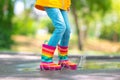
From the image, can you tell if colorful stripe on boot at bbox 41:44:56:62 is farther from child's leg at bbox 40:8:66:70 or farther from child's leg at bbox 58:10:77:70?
child's leg at bbox 58:10:77:70

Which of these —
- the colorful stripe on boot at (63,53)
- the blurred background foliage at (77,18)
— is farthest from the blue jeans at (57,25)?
the blurred background foliage at (77,18)

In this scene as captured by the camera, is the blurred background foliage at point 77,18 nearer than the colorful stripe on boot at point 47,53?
No

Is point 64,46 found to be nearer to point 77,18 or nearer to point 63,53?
point 63,53

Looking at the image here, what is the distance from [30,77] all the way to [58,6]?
1451 mm

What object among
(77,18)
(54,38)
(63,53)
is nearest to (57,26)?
(54,38)

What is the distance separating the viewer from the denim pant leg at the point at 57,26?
18.4 ft

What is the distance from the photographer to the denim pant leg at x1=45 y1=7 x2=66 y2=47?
5598mm

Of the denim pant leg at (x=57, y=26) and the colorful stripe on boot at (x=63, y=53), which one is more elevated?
the denim pant leg at (x=57, y=26)

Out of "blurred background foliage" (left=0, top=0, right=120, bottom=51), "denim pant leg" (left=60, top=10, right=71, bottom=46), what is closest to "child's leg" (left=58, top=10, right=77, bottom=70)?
"denim pant leg" (left=60, top=10, right=71, bottom=46)

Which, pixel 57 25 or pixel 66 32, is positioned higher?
pixel 57 25

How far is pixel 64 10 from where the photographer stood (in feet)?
19.3

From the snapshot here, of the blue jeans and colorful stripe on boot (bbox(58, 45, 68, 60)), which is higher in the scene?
the blue jeans

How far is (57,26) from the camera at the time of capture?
5617 mm

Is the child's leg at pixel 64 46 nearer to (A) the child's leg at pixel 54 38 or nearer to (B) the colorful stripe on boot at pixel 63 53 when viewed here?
(B) the colorful stripe on boot at pixel 63 53
